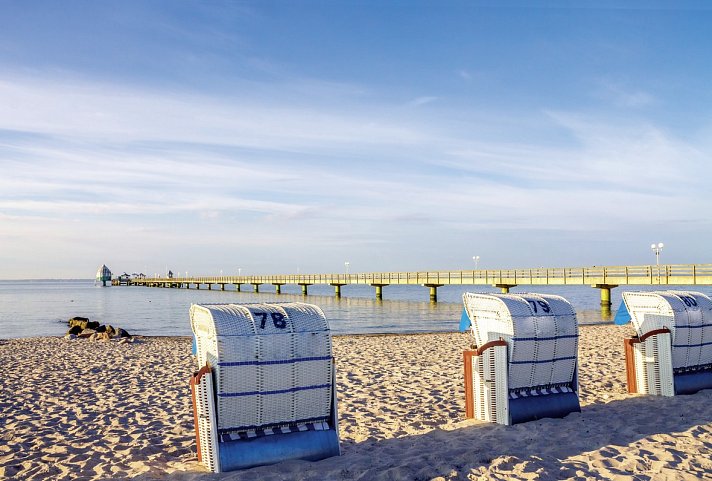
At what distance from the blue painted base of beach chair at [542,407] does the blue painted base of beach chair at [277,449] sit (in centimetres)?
226

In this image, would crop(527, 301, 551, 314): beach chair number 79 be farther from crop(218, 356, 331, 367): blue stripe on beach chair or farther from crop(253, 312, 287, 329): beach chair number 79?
crop(253, 312, 287, 329): beach chair number 79

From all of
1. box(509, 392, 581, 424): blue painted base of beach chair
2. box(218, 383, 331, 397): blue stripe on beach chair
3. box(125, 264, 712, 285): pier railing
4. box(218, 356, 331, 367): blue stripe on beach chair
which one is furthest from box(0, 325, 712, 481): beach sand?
box(125, 264, 712, 285): pier railing

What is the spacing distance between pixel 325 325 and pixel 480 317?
239cm

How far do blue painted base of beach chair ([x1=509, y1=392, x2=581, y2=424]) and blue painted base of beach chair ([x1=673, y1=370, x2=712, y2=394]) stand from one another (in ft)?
6.51

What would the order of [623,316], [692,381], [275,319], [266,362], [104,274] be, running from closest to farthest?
1. [266,362]
2. [275,319]
3. [692,381]
4. [623,316]
5. [104,274]

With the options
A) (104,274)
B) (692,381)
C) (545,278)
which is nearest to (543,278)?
(545,278)

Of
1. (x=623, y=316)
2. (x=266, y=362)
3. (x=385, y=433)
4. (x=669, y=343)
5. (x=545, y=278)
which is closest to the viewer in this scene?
(x=266, y=362)

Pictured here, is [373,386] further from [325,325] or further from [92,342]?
[92,342]

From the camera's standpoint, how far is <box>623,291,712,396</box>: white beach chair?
26.1ft

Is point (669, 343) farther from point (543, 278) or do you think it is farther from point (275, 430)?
point (543, 278)

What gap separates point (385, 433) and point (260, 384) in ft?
7.64

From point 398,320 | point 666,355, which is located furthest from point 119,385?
point 398,320

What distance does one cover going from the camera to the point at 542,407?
675cm

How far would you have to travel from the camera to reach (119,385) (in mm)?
10195
